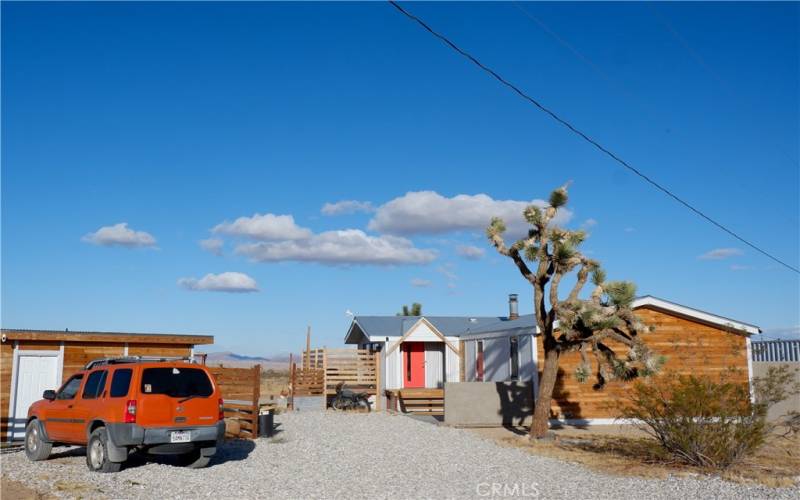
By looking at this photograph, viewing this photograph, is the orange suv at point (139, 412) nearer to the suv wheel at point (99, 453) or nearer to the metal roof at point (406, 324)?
the suv wheel at point (99, 453)

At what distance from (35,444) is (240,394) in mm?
4806

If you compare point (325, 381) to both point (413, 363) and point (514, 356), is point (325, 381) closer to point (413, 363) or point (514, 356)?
point (413, 363)

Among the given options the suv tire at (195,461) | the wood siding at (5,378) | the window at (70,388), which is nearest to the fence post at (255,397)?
the suv tire at (195,461)

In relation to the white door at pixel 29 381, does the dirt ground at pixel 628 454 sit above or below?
below

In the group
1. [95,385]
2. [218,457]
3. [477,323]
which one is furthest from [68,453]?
[477,323]

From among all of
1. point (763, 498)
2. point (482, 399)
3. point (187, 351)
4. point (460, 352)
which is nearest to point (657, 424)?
point (763, 498)

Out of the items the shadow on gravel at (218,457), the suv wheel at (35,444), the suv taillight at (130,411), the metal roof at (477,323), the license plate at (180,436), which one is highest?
the metal roof at (477,323)

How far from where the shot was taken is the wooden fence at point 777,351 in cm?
2311

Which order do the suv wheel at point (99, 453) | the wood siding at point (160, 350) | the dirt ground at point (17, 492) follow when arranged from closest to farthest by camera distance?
the dirt ground at point (17, 492) < the suv wheel at point (99, 453) < the wood siding at point (160, 350)

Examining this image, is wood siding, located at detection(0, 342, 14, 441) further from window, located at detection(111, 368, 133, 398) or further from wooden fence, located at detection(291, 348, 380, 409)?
wooden fence, located at detection(291, 348, 380, 409)

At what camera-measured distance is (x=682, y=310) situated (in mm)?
21141

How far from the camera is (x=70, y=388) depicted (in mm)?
12867

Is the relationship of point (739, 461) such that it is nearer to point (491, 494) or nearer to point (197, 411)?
point (491, 494)

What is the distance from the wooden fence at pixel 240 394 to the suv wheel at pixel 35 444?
4.13 m
